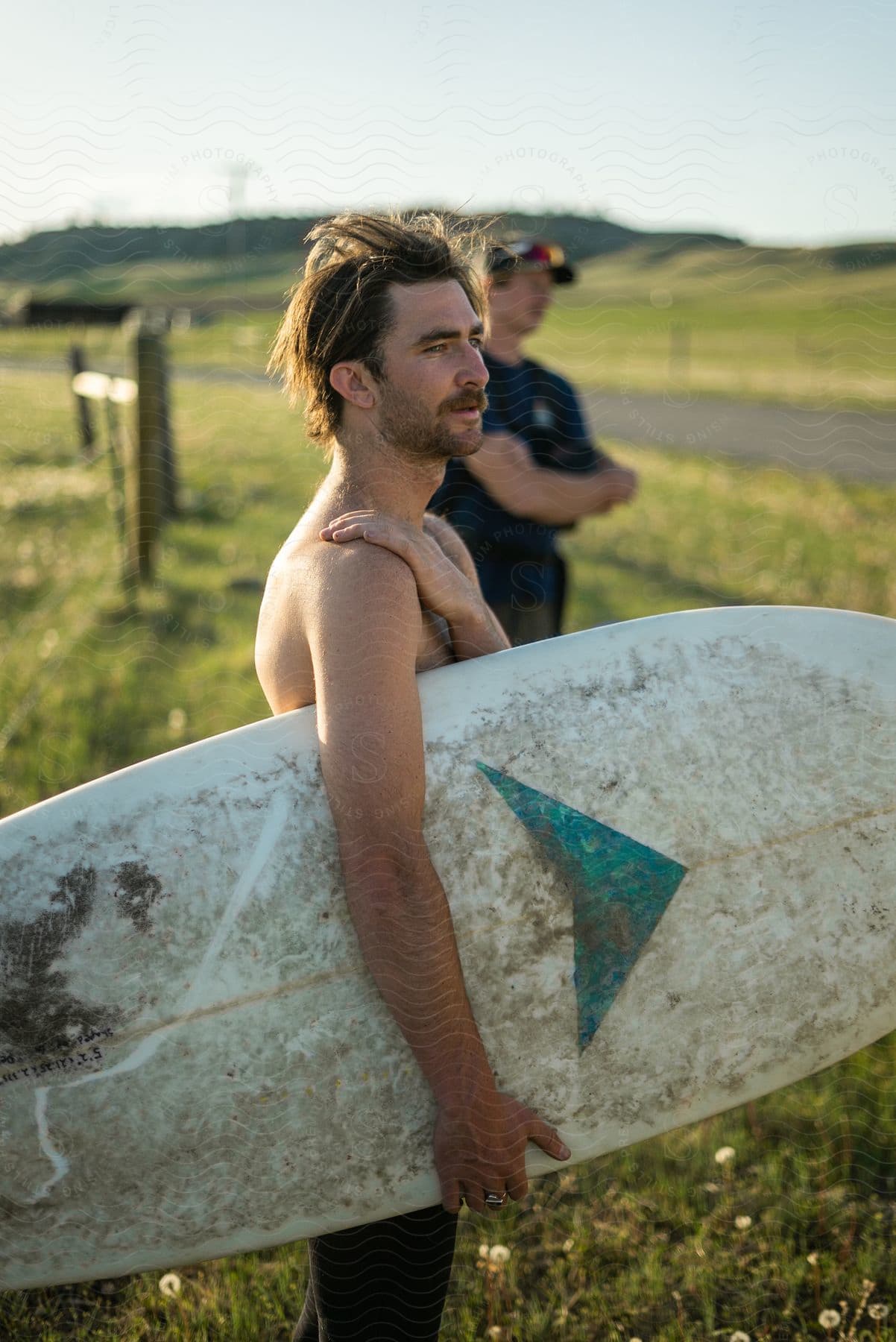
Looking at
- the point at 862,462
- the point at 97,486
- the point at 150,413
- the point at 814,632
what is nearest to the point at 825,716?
the point at 814,632

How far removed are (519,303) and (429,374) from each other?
159 centimetres

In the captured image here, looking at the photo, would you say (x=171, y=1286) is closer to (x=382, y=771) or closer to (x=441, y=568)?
(x=382, y=771)

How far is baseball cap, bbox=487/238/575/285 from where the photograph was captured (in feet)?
10.2

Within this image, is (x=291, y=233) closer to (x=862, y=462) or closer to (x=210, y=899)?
(x=210, y=899)

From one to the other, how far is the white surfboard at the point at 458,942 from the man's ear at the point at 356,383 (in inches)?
20.2

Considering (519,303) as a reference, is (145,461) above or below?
below

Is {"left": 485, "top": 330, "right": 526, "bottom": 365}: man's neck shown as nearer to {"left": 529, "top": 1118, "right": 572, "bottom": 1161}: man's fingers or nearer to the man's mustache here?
the man's mustache

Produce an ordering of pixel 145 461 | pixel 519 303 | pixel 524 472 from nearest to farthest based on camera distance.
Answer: pixel 524 472 → pixel 519 303 → pixel 145 461

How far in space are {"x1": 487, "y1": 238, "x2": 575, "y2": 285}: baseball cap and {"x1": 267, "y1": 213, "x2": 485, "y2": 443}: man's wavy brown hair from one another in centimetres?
126

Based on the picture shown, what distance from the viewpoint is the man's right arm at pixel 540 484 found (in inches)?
118

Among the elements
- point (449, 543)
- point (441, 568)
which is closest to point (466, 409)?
point (441, 568)

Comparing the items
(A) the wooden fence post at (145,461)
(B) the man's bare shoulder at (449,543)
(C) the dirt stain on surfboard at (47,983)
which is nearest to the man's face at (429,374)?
(B) the man's bare shoulder at (449,543)

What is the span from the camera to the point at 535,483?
3.11 meters

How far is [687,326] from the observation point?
39.9 metres
